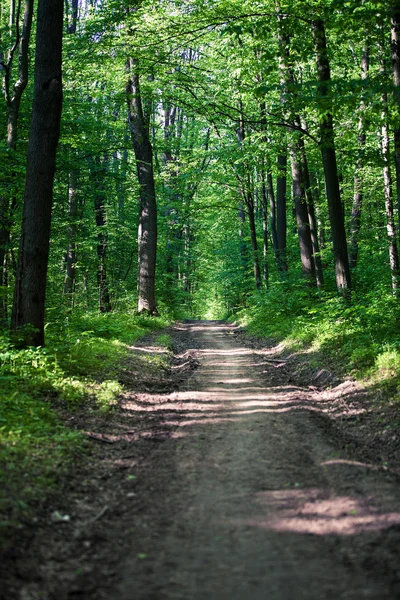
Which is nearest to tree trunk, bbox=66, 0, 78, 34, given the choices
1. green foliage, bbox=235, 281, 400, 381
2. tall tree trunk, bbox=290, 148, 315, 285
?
tall tree trunk, bbox=290, 148, 315, 285

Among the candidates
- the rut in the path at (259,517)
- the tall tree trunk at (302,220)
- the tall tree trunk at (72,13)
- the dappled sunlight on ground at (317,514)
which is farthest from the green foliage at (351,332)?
the tall tree trunk at (72,13)

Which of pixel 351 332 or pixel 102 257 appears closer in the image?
pixel 351 332

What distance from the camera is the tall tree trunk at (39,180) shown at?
28.3 ft

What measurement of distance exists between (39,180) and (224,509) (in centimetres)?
694

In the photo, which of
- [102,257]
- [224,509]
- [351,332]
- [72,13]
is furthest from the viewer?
[72,13]

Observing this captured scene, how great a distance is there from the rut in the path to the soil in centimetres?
1

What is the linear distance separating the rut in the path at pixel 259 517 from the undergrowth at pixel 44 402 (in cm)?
94

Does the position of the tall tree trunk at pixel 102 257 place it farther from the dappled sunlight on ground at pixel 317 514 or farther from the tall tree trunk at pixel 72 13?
the dappled sunlight on ground at pixel 317 514

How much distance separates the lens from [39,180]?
870cm

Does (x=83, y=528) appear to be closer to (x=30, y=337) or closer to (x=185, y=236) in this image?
(x=30, y=337)

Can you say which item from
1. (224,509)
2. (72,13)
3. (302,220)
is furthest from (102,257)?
(224,509)

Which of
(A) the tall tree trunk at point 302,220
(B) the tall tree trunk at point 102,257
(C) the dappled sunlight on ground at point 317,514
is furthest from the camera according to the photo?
(B) the tall tree trunk at point 102,257

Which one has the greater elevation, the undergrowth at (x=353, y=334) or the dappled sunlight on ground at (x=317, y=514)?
the undergrowth at (x=353, y=334)

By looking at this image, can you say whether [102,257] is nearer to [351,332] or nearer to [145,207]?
[145,207]
